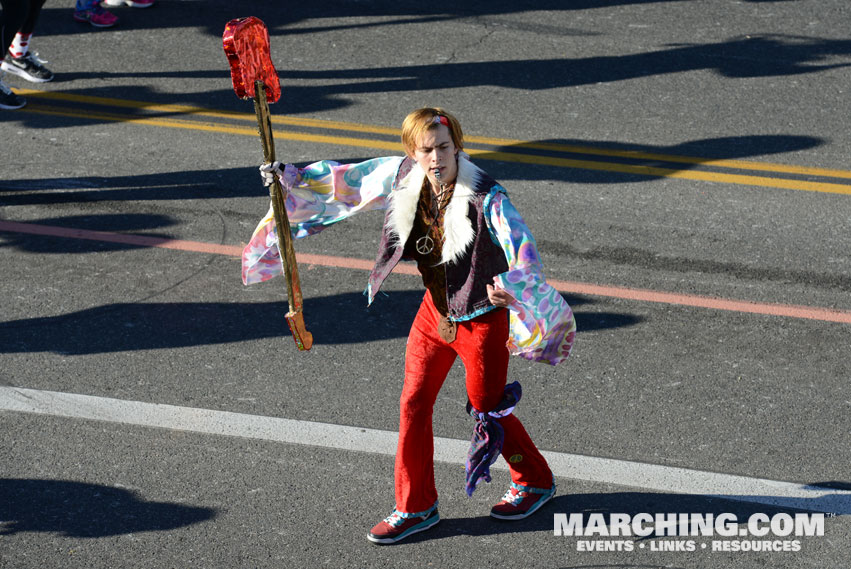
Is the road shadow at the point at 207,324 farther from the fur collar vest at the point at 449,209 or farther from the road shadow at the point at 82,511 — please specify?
the fur collar vest at the point at 449,209

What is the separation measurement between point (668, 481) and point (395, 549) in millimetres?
1340

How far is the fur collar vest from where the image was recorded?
4203 millimetres

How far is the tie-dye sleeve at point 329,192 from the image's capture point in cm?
445

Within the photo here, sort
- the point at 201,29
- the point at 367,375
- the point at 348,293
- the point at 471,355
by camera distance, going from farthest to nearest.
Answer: the point at 201,29, the point at 348,293, the point at 367,375, the point at 471,355

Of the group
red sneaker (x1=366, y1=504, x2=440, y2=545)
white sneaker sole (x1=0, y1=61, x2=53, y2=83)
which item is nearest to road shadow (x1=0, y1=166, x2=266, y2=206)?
white sneaker sole (x1=0, y1=61, x2=53, y2=83)

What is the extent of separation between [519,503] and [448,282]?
112 cm

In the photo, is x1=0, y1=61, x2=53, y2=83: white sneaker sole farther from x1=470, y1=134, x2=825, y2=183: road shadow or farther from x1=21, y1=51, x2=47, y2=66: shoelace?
x1=470, y1=134, x2=825, y2=183: road shadow

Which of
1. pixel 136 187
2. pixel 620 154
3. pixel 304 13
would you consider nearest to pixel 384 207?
pixel 136 187

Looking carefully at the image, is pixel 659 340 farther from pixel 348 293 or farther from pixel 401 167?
pixel 401 167

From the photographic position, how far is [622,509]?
479 cm

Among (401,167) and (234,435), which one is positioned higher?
(401,167)

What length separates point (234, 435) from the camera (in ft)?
17.4

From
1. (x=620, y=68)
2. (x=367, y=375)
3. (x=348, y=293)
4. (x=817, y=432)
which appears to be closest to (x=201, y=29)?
(x=620, y=68)

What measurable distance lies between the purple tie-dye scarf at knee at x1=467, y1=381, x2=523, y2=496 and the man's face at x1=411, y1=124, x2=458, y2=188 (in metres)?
0.98
